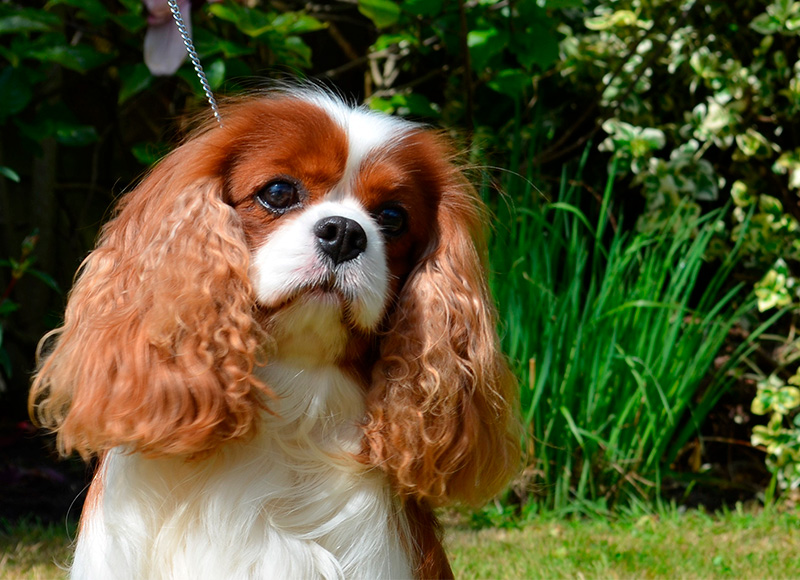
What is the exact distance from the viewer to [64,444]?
1.90 meters

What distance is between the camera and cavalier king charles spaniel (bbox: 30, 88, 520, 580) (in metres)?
1.78

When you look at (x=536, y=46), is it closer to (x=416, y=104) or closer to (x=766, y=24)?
(x=416, y=104)

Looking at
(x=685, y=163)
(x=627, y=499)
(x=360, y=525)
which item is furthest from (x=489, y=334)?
(x=685, y=163)

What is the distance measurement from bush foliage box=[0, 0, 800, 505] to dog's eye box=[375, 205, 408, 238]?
1.21 metres

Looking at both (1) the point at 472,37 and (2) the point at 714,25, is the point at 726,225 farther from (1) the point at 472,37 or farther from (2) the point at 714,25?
(1) the point at 472,37

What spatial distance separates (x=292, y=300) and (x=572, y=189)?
2454 millimetres

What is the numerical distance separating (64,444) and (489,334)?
927 millimetres

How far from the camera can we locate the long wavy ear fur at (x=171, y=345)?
1.76 meters

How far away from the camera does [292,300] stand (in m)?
1.80

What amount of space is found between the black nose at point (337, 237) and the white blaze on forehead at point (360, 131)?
0.14 metres

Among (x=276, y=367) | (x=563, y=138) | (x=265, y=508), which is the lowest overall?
(x=563, y=138)

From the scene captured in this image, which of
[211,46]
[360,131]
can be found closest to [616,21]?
[211,46]

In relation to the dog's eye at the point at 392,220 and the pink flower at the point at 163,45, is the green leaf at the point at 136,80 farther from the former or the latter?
the dog's eye at the point at 392,220

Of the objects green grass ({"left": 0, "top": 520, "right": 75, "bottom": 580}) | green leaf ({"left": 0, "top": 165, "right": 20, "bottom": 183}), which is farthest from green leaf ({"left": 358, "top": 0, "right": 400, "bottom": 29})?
green grass ({"left": 0, "top": 520, "right": 75, "bottom": 580})
